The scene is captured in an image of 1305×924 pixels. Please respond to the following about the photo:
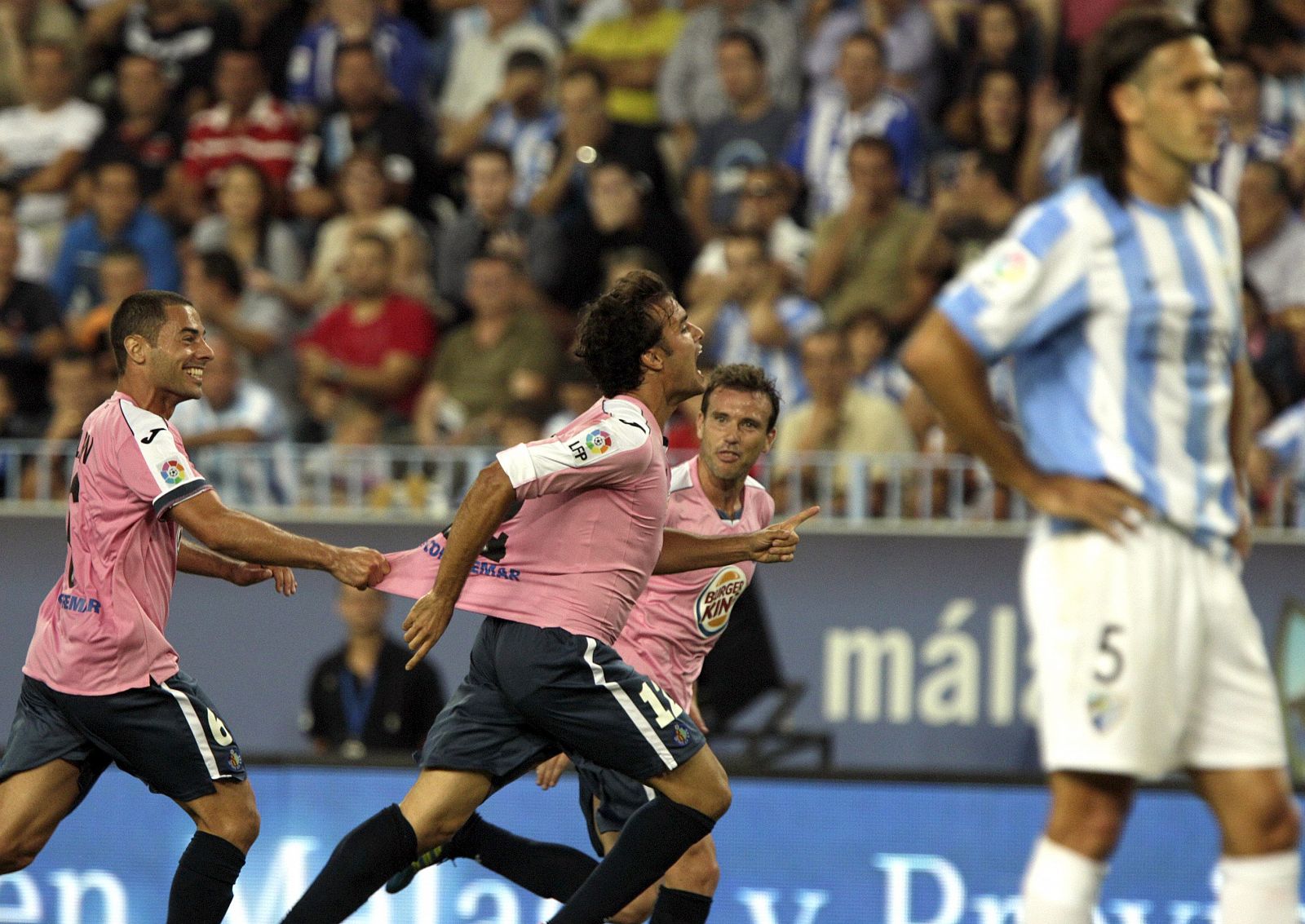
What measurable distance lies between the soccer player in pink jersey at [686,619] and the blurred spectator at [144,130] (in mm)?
6735

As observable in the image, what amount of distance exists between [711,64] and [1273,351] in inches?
156

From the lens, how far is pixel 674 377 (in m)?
5.41

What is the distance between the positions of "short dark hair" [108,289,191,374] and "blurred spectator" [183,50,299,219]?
20.7 ft

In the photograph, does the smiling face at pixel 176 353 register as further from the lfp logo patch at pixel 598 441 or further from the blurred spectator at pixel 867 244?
the blurred spectator at pixel 867 244

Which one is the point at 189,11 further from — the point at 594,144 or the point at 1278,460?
the point at 1278,460

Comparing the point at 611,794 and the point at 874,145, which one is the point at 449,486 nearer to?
the point at 611,794

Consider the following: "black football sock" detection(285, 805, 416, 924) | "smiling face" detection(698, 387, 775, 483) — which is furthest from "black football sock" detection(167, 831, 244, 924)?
"smiling face" detection(698, 387, 775, 483)

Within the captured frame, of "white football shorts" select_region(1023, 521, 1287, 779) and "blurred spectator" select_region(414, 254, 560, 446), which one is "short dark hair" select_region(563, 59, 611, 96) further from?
"white football shorts" select_region(1023, 521, 1287, 779)

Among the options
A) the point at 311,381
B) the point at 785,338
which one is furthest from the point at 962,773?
the point at 311,381

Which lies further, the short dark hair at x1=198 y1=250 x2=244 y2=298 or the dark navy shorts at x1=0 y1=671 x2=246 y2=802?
the short dark hair at x1=198 y1=250 x2=244 y2=298

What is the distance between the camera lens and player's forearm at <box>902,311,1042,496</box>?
154 inches

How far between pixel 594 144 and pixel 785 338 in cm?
213

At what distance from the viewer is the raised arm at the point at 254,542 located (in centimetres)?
526

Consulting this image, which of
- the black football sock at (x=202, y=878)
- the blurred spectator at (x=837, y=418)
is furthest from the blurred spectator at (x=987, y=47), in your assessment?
the black football sock at (x=202, y=878)
